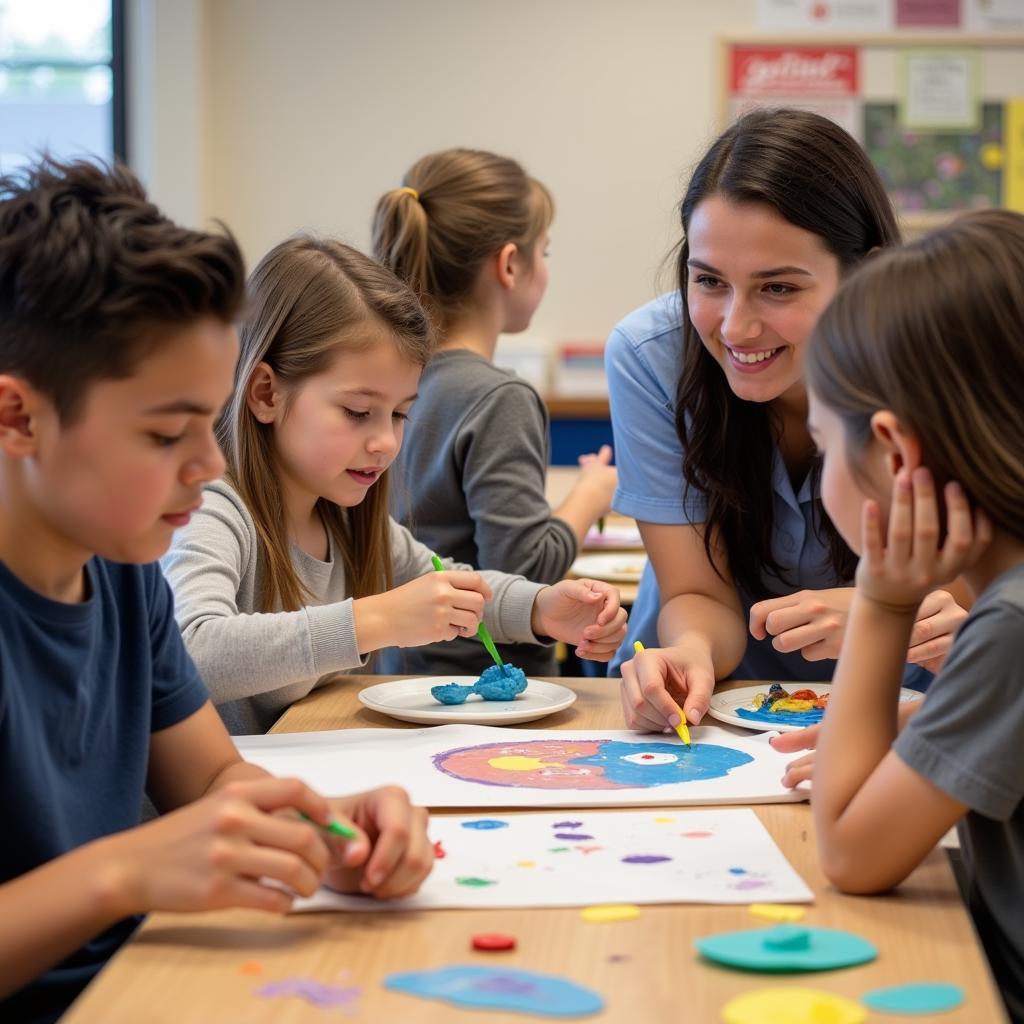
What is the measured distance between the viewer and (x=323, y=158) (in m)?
4.39

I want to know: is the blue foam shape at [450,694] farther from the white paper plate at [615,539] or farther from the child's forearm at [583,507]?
the white paper plate at [615,539]

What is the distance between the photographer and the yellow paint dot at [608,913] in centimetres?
83

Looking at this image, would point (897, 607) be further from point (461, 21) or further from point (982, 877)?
point (461, 21)

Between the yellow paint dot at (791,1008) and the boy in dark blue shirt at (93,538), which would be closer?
the yellow paint dot at (791,1008)

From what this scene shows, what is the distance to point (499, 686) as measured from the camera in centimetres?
144

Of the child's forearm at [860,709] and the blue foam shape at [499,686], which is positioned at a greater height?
the child's forearm at [860,709]

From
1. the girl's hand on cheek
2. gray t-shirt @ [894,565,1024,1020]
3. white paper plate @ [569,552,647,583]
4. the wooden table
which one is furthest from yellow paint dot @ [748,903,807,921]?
white paper plate @ [569,552,647,583]

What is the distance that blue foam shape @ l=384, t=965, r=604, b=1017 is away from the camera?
71cm

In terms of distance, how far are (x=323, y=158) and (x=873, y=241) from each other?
3.11 m

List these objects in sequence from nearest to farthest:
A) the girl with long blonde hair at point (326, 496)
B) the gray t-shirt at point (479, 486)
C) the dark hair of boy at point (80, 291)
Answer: the dark hair of boy at point (80, 291), the girl with long blonde hair at point (326, 496), the gray t-shirt at point (479, 486)

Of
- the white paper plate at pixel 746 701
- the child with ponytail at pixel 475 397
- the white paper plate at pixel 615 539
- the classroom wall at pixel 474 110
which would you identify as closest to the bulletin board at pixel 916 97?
the classroom wall at pixel 474 110

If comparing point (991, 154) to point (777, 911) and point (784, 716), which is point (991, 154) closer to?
point (784, 716)

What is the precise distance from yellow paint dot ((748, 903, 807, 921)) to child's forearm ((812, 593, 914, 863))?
0.07 meters

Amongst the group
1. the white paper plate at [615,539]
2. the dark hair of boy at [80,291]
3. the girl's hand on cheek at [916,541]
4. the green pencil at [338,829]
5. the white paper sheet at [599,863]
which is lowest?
the white paper plate at [615,539]
